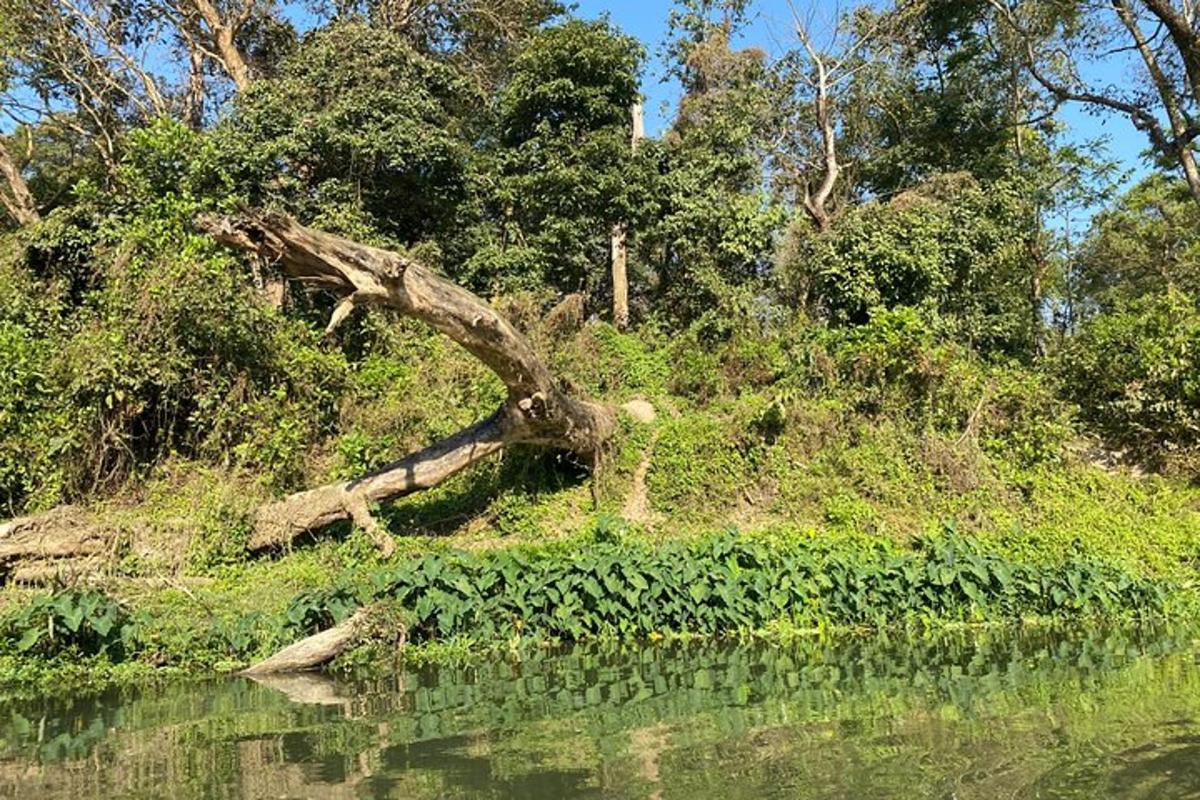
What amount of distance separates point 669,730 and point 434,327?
5.26m

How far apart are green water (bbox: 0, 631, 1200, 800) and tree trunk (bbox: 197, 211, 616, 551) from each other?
3.24m

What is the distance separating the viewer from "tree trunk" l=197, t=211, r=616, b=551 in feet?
24.5

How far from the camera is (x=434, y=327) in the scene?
8688 mm

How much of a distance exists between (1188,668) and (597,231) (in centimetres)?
1284

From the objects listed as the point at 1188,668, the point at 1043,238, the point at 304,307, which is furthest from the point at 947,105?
the point at 1188,668

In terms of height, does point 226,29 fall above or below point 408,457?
above

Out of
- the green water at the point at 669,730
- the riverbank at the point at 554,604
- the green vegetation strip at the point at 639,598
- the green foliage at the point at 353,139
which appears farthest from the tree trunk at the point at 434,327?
the green foliage at the point at 353,139

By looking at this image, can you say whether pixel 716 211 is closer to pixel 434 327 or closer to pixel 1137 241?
pixel 434 327

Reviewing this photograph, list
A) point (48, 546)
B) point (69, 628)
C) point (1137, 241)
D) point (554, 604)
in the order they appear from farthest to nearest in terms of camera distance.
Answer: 1. point (1137, 241)
2. point (48, 546)
3. point (554, 604)
4. point (69, 628)

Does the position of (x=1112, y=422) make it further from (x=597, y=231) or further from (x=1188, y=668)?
(x=597, y=231)

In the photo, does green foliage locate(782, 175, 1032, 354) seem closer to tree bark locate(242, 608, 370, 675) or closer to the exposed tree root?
tree bark locate(242, 608, 370, 675)

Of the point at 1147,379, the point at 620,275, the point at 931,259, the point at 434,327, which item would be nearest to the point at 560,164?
the point at 620,275

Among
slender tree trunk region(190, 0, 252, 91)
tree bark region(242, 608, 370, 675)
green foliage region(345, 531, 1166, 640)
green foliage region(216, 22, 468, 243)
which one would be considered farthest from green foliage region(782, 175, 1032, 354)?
slender tree trunk region(190, 0, 252, 91)

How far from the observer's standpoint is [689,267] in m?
16.1
